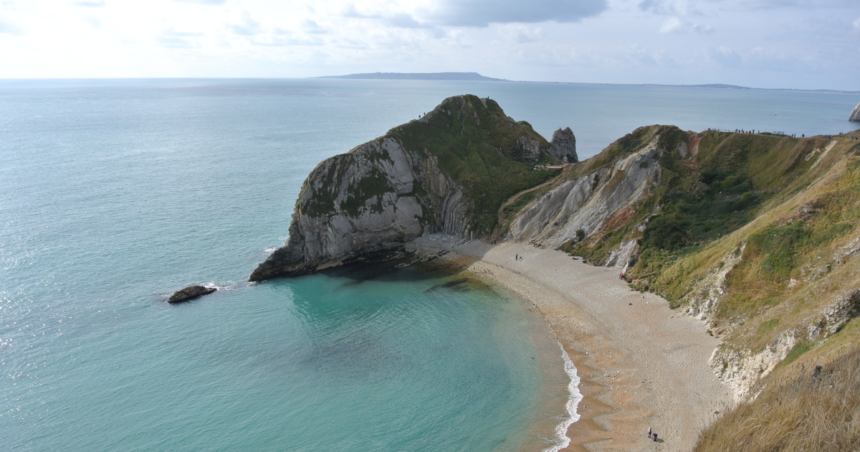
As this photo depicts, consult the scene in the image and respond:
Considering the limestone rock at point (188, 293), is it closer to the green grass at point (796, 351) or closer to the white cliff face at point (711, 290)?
the white cliff face at point (711, 290)

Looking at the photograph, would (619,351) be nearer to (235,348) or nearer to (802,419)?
(802,419)

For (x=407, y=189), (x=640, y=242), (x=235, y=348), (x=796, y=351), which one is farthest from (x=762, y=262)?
(x=235, y=348)

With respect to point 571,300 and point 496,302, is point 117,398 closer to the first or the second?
point 496,302

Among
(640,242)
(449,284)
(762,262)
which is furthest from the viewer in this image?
(449,284)

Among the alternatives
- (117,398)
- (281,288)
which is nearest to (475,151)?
(281,288)

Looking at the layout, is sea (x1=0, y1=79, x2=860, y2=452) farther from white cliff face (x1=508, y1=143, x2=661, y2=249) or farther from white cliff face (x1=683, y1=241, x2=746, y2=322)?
white cliff face (x1=508, y1=143, x2=661, y2=249)

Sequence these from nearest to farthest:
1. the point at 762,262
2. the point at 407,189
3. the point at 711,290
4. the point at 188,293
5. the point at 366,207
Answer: the point at 762,262 → the point at 711,290 → the point at 188,293 → the point at 366,207 → the point at 407,189

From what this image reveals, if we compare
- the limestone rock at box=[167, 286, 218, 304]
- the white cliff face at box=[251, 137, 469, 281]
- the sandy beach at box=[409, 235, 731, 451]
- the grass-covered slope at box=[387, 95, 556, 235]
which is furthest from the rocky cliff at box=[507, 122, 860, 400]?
the limestone rock at box=[167, 286, 218, 304]
